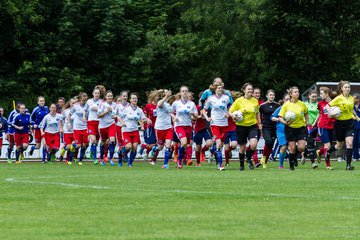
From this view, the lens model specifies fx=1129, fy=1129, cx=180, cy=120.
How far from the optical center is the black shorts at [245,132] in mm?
25734

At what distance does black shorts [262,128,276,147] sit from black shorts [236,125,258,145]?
2.25m

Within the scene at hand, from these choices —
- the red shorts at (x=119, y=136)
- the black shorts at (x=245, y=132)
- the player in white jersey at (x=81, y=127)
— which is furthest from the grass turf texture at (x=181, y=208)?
the player in white jersey at (x=81, y=127)

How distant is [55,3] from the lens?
5194 centimetres

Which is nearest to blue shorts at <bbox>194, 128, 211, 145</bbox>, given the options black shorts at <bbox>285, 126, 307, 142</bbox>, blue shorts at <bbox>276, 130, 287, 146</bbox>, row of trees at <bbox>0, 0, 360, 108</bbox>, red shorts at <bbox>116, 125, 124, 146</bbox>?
red shorts at <bbox>116, 125, 124, 146</bbox>

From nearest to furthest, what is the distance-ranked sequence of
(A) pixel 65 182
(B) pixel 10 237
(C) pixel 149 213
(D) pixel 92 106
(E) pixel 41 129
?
1. (B) pixel 10 237
2. (C) pixel 149 213
3. (A) pixel 65 182
4. (D) pixel 92 106
5. (E) pixel 41 129

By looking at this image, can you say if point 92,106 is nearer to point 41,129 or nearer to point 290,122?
point 41,129

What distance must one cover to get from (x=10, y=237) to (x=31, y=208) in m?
3.08

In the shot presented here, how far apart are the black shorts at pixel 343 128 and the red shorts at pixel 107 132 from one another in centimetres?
778

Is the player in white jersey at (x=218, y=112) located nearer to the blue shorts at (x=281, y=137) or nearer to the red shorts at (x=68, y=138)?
the blue shorts at (x=281, y=137)

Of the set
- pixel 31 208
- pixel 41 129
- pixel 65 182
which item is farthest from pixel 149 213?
pixel 41 129

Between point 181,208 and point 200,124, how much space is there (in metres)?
17.1

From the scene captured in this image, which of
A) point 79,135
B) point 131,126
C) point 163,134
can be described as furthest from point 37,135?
point 163,134

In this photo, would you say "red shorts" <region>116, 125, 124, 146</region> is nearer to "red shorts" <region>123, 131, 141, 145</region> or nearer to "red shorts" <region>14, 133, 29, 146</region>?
"red shorts" <region>123, 131, 141, 145</region>

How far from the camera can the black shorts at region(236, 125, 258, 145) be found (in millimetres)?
25734
